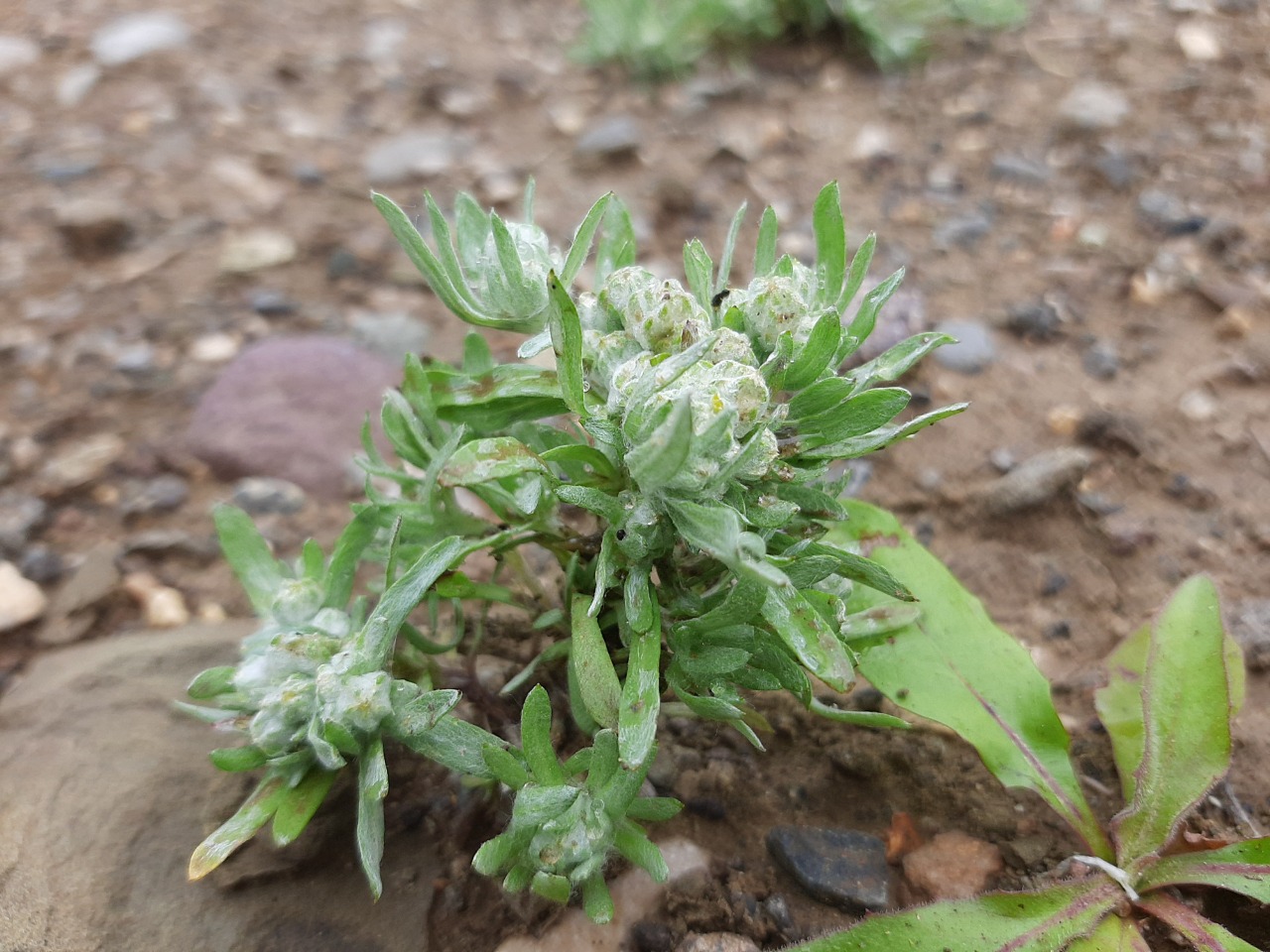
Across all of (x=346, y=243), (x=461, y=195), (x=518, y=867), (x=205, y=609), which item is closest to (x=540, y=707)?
(x=518, y=867)

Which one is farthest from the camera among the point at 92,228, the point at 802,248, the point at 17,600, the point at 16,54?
the point at 16,54

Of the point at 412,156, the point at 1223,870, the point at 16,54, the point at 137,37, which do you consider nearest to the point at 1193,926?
the point at 1223,870

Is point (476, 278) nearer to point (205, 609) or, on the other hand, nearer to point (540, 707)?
point (540, 707)

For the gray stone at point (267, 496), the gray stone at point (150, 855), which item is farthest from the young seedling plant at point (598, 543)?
the gray stone at point (267, 496)

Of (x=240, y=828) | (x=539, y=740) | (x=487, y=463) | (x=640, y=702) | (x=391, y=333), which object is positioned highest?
(x=487, y=463)

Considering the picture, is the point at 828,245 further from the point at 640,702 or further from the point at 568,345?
the point at 640,702

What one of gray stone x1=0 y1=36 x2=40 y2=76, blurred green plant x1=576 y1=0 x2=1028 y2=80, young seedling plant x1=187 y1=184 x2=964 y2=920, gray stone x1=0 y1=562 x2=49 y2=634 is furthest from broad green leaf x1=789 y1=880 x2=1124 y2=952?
gray stone x1=0 y1=36 x2=40 y2=76

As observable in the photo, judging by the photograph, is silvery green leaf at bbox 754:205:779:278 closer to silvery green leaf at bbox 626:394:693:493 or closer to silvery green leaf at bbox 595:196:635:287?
silvery green leaf at bbox 595:196:635:287

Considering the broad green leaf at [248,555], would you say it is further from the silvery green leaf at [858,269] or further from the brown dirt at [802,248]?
the silvery green leaf at [858,269]
